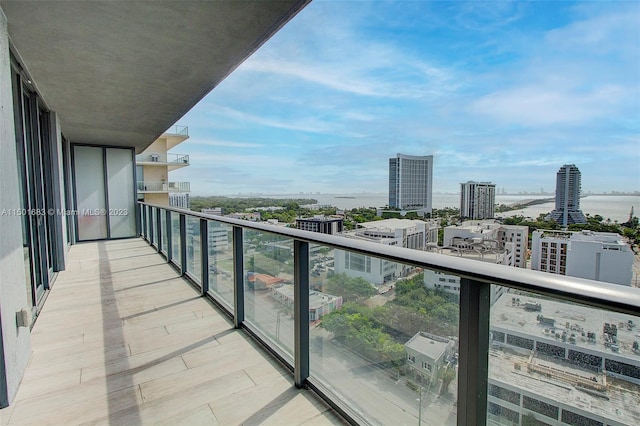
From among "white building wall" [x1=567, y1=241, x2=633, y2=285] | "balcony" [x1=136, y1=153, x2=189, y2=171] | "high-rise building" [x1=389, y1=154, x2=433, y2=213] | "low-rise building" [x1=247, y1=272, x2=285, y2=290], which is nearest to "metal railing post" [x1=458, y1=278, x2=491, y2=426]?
"white building wall" [x1=567, y1=241, x2=633, y2=285]

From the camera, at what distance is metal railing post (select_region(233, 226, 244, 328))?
9.39 ft

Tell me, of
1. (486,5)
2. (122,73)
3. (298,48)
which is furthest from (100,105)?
(486,5)

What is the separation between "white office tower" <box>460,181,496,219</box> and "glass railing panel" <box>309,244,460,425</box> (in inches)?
144

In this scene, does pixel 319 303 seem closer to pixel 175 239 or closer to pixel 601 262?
pixel 601 262

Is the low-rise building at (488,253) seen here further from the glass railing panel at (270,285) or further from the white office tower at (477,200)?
the white office tower at (477,200)

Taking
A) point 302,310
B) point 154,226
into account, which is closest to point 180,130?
point 154,226

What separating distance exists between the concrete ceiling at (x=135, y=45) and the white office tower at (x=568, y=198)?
3421mm

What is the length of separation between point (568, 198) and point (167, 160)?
20353 millimetres

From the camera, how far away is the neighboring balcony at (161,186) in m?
18.2

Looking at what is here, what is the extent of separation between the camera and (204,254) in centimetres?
369

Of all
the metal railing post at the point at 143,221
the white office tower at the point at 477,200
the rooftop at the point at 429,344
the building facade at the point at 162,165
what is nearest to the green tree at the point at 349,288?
the rooftop at the point at 429,344

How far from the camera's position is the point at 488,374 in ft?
3.48

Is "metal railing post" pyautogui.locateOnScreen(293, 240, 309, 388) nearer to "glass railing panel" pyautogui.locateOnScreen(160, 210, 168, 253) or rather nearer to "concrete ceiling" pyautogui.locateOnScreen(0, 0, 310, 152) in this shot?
"concrete ceiling" pyautogui.locateOnScreen(0, 0, 310, 152)

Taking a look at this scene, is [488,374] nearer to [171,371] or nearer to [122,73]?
[171,371]
